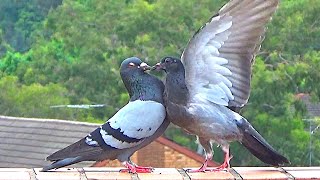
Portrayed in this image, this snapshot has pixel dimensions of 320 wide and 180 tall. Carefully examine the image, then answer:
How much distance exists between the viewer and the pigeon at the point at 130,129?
17.0 ft

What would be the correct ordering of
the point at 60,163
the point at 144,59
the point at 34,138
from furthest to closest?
1. the point at 144,59
2. the point at 34,138
3. the point at 60,163

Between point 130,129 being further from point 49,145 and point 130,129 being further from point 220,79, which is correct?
point 49,145

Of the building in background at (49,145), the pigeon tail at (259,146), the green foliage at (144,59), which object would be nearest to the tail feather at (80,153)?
the pigeon tail at (259,146)

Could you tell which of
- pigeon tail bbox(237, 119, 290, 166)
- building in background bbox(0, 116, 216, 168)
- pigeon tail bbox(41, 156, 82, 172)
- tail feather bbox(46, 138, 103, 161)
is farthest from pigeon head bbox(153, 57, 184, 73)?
building in background bbox(0, 116, 216, 168)

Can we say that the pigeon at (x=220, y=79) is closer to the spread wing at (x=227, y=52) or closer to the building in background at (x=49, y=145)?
the spread wing at (x=227, y=52)

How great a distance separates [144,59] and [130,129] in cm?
1624

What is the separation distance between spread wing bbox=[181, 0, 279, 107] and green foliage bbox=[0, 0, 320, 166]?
1263 cm

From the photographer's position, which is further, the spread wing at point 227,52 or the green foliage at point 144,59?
the green foliage at point 144,59

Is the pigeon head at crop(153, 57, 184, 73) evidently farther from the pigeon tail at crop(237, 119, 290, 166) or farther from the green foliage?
the green foliage

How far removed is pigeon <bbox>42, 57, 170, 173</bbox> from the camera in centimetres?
519

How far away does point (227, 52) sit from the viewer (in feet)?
17.7

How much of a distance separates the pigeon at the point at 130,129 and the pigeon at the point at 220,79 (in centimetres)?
8

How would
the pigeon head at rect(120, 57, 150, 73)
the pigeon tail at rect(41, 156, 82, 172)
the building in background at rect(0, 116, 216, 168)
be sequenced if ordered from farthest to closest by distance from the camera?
the building in background at rect(0, 116, 216, 168), the pigeon head at rect(120, 57, 150, 73), the pigeon tail at rect(41, 156, 82, 172)

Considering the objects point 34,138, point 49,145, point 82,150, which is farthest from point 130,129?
point 34,138
